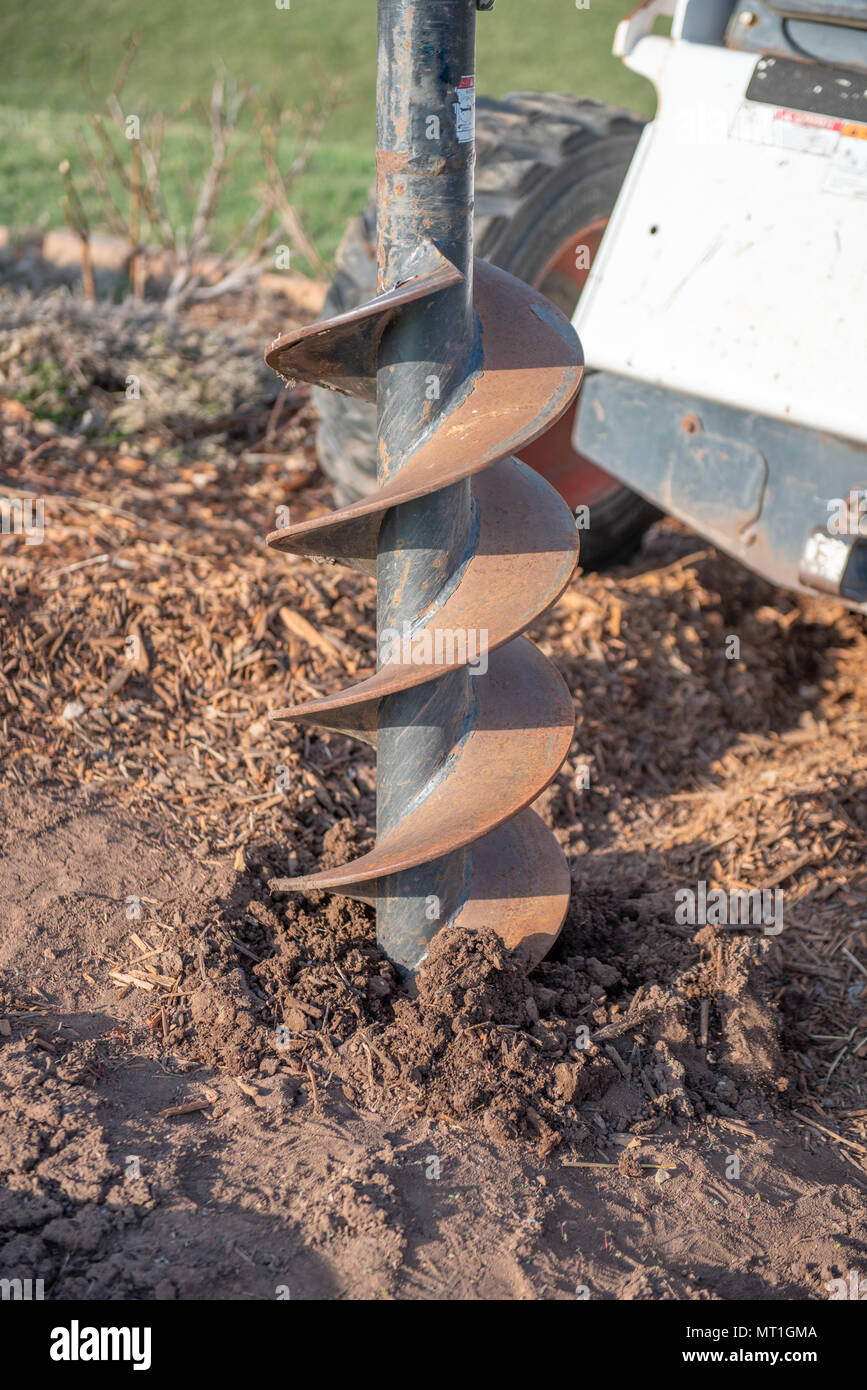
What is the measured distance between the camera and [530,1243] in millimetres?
1968

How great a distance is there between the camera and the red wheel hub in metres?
3.97

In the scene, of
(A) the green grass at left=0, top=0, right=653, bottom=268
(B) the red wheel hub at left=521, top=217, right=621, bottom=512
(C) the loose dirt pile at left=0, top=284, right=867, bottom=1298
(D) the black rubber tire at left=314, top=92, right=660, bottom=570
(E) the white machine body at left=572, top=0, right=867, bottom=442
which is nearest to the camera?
(C) the loose dirt pile at left=0, top=284, right=867, bottom=1298

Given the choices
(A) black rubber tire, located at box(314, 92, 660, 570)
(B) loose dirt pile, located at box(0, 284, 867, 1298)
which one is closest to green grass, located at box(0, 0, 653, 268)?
(A) black rubber tire, located at box(314, 92, 660, 570)

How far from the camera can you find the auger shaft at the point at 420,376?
1996mm

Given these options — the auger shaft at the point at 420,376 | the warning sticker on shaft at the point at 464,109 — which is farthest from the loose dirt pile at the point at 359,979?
the warning sticker on shaft at the point at 464,109

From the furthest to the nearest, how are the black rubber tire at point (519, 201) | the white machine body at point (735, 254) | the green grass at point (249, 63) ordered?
1. the green grass at point (249, 63)
2. the black rubber tire at point (519, 201)
3. the white machine body at point (735, 254)

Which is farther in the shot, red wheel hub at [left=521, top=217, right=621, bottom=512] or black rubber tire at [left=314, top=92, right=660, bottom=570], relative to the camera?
red wheel hub at [left=521, top=217, right=621, bottom=512]

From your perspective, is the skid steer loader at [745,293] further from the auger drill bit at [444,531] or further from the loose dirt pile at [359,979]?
the auger drill bit at [444,531]

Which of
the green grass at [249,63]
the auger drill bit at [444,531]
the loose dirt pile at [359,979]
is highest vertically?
the green grass at [249,63]

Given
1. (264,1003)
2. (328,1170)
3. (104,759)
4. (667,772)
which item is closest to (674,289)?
(667,772)

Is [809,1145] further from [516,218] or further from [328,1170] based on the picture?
[516,218]

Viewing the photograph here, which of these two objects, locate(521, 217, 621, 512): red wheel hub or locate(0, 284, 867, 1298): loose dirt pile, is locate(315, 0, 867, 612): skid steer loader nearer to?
locate(521, 217, 621, 512): red wheel hub

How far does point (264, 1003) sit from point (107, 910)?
0.45 meters

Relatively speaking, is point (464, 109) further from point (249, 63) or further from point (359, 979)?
point (249, 63)
